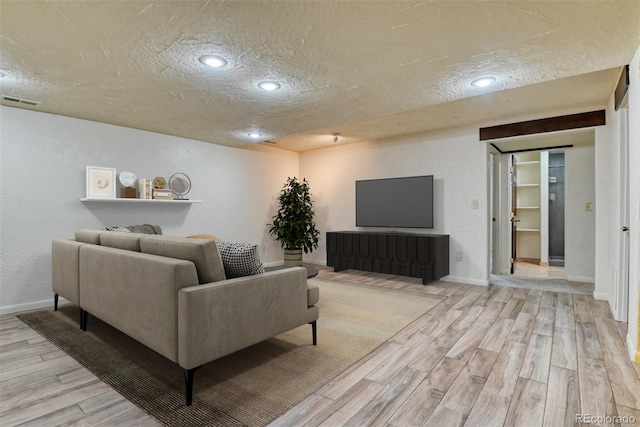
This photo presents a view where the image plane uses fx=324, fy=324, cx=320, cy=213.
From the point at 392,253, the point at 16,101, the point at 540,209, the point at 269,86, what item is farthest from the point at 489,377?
the point at 540,209

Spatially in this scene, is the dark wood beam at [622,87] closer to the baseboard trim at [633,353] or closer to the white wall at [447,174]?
the white wall at [447,174]

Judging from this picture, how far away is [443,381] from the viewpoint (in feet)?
6.39

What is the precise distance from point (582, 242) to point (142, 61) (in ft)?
18.5

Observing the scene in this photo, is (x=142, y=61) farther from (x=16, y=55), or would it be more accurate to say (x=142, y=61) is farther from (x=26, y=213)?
(x=26, y=213)

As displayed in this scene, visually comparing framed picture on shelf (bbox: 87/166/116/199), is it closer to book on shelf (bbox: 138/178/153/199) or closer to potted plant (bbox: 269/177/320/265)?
book on shelf (bbox: 138/178/153/199)

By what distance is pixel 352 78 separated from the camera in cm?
262

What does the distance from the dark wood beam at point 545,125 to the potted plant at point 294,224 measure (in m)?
3.08

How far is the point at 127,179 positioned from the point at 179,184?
71cm

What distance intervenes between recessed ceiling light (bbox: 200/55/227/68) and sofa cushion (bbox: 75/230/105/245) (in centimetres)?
171

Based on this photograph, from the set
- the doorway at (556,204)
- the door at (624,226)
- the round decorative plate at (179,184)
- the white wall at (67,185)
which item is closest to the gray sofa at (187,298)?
the white wall at (67,185)

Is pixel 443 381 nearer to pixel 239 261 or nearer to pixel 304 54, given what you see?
pixel 239 261

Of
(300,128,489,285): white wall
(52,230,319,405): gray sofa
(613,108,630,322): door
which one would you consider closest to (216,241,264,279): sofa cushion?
(52,230,319,405): gray sofa

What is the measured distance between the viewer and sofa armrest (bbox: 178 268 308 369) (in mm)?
1705

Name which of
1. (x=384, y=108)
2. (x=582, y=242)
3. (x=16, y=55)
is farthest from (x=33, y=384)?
(x=582, y=242)
